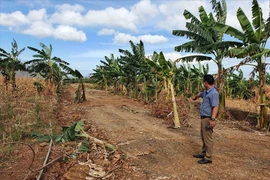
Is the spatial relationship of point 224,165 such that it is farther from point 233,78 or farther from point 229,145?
point 233,78

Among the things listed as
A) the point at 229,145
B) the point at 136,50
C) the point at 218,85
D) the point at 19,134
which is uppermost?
the point at 136,50

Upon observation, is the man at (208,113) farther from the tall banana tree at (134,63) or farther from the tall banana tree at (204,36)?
the tall banana tree at (134,63)

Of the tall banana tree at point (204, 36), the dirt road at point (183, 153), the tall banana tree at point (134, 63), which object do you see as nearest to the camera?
the dirt road at point (183, 153)

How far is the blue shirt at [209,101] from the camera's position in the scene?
5277 millimetres

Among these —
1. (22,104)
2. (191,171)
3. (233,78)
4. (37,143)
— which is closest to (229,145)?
(191,171)

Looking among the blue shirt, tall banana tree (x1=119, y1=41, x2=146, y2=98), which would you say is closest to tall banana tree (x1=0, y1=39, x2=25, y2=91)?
tall banana tree (x1=119, y1=41, x2=146, y2=98)

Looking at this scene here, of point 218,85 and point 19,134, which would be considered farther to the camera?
point 218,85

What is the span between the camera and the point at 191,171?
5.02 metres

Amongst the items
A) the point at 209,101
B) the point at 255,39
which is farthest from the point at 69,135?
the point at 255,39

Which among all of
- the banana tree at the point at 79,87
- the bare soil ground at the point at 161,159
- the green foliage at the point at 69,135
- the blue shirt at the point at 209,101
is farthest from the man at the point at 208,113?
the banana tree at the point at 79,87

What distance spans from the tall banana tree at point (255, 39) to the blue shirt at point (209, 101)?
553cm

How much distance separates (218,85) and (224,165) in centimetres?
814

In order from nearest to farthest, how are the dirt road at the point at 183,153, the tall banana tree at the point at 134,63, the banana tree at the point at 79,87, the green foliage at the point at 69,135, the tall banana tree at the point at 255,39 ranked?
1. the dirt road at the point at 183,153
2. the green foliage at the point at 69,135
3. the tall banana tree at the point at 255,39
4. the banana tree at the point at 79,87
5. the tall banana tree at the point at 134,63

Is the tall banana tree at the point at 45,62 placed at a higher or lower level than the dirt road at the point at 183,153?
higher
